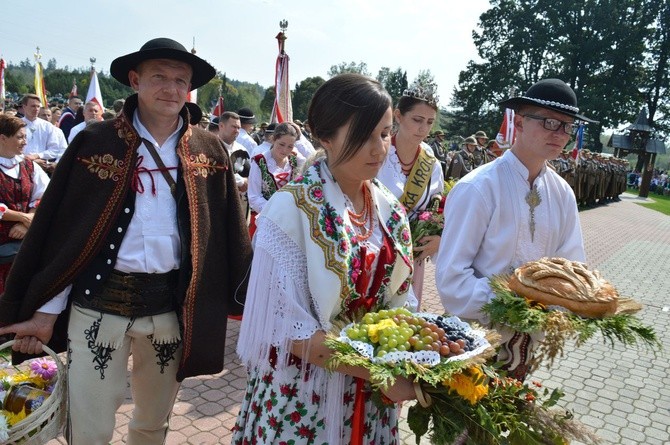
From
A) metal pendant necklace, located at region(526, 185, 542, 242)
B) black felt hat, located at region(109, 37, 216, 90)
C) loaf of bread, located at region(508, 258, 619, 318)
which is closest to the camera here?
loaf of bread, located at region(508, 258, 619, 318)

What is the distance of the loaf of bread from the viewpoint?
209cm

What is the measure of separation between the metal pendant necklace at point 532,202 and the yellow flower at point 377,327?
1374 millimetres

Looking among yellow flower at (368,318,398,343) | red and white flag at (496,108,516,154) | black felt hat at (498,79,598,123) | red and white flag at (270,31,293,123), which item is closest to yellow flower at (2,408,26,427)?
yellow flower at (368,318,398,343)

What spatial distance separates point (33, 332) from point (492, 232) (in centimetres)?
233

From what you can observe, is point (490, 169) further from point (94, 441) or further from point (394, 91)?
point (394, 91)

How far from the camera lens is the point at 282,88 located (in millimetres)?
8594

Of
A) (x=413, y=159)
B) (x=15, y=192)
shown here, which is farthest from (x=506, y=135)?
(x=15, y=192)

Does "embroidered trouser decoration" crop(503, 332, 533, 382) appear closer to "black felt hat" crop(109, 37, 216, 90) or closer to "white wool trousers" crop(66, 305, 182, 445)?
"white wool trousers" crop(66, 305, 182, 445)

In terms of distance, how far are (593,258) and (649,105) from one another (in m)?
50.0

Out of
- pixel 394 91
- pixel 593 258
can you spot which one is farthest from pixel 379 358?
pixel 394 91

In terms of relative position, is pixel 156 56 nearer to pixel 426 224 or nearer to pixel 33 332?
pixel 33 332

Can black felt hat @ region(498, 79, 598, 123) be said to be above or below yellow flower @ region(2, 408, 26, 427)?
above

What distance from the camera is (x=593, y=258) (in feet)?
36.9

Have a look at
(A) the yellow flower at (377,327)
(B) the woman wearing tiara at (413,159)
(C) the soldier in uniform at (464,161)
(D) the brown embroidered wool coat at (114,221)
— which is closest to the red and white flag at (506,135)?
(C) the soldier in uniform at (464,161)
